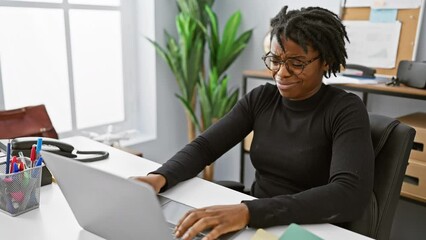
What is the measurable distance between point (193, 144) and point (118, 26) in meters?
1.71

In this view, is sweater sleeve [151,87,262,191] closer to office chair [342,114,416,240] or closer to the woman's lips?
the woman's lips

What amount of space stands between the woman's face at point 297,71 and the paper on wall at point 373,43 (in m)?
1.01

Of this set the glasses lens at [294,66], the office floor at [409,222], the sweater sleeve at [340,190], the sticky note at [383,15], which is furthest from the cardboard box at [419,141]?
the glasses lens at [294,66]

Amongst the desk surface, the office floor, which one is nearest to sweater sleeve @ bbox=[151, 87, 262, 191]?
the desk surface

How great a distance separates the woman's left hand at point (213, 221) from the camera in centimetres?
81

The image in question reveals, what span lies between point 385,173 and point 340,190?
24 cm

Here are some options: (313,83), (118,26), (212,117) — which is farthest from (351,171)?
(118,26)

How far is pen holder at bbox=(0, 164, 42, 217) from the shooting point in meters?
0.94

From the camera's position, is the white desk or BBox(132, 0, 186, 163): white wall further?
BBox(132, 0, 186, 163): white wall

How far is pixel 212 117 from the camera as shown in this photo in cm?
267

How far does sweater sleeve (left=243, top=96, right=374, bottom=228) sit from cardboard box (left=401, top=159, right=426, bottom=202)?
786 millimetres

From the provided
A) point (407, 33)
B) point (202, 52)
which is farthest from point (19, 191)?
point (407, 33)

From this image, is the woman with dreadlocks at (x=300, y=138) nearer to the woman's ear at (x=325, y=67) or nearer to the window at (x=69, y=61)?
the woman's ear at (x=325, y=67)

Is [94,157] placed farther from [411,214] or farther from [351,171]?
[411,214]
